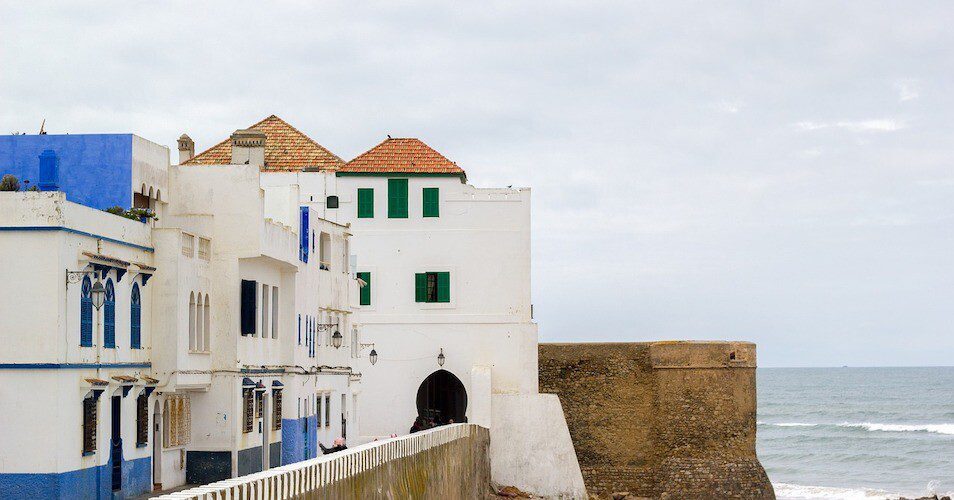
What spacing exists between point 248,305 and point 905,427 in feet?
222

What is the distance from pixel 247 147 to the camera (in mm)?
38625

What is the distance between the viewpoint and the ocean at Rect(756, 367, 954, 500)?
57688 millimetres

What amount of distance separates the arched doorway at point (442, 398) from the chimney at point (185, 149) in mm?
9688

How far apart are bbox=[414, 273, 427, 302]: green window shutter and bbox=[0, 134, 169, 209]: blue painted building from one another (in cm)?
1664

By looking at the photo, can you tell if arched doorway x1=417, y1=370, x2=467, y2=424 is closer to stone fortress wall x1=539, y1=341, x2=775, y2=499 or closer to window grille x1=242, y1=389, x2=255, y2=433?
stone fortress wall x1=539, y1=341, x2=775, y2=499

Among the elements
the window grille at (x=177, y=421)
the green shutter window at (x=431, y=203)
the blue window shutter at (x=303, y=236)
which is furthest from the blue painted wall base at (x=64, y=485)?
the green shutter window at (x=431, y=203)

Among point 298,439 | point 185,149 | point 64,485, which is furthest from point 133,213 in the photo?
point 185,149

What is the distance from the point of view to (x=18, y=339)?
2056 centimetres

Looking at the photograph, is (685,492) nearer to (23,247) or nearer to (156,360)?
(156,360)

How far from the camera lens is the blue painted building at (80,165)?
25.1 m

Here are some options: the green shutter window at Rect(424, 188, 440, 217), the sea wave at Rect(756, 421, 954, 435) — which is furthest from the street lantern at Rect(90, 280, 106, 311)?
the sea wave at Rect(756, 421, 954, 435)

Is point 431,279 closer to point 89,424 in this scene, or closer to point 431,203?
point 431,203

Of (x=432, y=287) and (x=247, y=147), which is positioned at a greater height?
(x=247, y=147)

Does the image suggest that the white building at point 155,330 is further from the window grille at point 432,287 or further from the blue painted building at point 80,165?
the window grille at point 432,287
